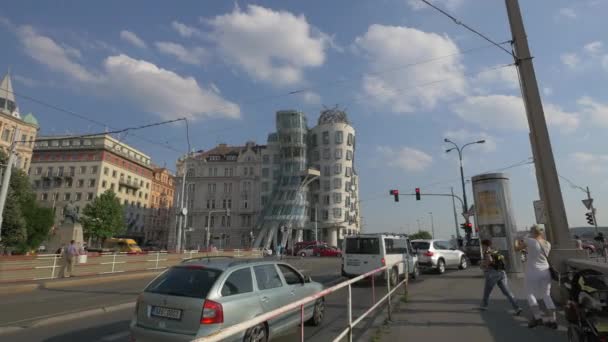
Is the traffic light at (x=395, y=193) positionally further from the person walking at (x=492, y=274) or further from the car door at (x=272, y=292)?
the car door at (x=272, y=292)

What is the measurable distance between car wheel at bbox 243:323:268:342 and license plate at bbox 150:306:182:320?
993 millimetres

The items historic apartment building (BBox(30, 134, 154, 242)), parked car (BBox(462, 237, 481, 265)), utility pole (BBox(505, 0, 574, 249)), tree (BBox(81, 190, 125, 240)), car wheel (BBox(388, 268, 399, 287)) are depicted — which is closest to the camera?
utility pole (BBox(505, 0, 574, 249))

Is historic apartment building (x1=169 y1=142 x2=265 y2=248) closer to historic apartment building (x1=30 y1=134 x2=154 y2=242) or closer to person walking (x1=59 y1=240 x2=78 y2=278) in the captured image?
historic apartment building (x1=30 y1=134 x2=154 y2=242)

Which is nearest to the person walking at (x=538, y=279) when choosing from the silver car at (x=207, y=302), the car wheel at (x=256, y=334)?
the silver car at (x=207, y=302)

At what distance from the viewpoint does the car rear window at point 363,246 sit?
13875 millimetres

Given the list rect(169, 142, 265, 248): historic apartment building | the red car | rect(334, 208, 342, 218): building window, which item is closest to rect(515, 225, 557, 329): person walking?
the red car

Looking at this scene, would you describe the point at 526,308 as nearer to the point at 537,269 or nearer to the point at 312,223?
the point at 537,269

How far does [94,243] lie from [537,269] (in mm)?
82920

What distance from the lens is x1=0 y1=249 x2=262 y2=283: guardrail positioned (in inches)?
618

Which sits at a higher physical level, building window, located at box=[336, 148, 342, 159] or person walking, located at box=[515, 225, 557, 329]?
building window, located at box=[336, 148, 342, 159]

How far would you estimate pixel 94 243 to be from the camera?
241 feet

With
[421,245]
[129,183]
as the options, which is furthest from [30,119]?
[421,245]

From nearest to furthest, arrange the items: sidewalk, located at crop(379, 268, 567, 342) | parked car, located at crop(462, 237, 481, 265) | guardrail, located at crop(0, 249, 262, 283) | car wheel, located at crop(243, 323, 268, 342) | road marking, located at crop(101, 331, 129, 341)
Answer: car wheel, located at crop(243, 323, 268, 342) → sidewalk, located at crop(379, 268, 567, 342) → road marking, located at crop(101, 331, 129, 341) → guardrail, located at crop(0, 249, 262, 283) → parked car, located at crop(462, 237, 481, 265)

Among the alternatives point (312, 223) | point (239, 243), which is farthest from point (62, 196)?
point (312, 223)
